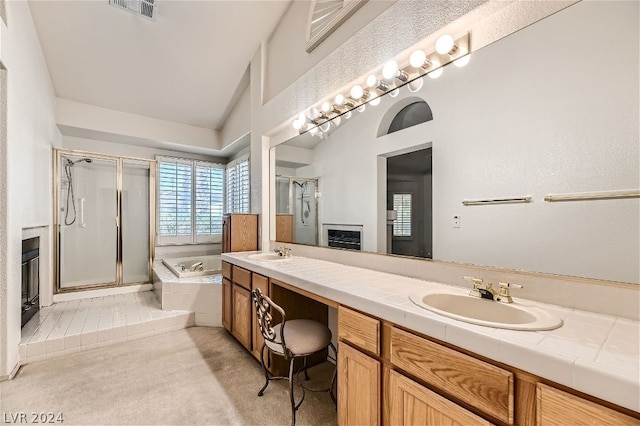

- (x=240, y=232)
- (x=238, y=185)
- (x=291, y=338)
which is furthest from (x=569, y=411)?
(x=238, y=185)

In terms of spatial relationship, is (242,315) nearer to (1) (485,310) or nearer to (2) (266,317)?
(2) (266,317)

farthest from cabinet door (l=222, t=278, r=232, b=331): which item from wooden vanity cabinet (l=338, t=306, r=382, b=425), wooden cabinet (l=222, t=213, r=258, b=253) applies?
wooden vanity cabinet (l=338, t=306, r=382, b=425)

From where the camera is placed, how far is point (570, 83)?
119 centimetres

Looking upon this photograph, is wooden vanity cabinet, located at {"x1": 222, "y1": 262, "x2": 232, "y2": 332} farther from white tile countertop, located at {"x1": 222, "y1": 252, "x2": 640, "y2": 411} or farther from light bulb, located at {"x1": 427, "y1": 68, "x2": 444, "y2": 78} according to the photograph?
light bulb, located at {"x1": 427, "y1": 68, "x2": 444, "y2": 78}

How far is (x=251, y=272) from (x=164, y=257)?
327cm

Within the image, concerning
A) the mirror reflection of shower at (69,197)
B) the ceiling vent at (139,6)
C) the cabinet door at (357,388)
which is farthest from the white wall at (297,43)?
the mirror reflection of shower at (69,197)

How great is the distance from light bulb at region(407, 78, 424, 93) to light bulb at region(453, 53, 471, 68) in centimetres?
22

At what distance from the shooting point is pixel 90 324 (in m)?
2.90

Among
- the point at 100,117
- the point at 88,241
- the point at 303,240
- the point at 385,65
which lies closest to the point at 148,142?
the point at 100,117

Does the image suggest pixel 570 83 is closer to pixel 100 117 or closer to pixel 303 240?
pixel 303 240

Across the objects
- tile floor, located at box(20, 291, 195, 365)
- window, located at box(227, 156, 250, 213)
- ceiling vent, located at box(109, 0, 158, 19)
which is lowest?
tile floor, located at box(20, 291, 195, 365)

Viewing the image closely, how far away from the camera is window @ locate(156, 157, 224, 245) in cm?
489

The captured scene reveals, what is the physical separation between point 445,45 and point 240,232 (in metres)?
2.64

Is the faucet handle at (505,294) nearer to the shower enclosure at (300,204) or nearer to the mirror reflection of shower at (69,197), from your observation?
the shower enclosure at (300,204)
